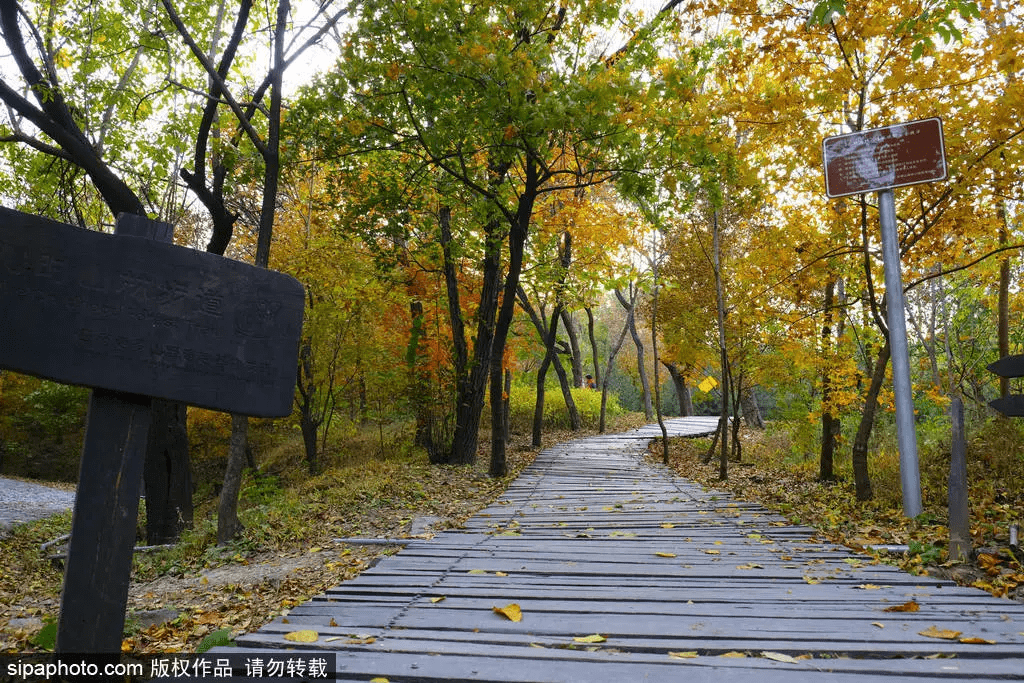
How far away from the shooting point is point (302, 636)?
111 inches

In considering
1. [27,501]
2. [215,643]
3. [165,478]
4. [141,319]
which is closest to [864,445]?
[215,643]

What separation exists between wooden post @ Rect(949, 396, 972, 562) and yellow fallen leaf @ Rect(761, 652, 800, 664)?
7.53 ft

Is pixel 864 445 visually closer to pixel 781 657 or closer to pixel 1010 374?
pixel 1010 374

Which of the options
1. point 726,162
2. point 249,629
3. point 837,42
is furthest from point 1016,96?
point 249,629

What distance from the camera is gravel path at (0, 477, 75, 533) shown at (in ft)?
45.2

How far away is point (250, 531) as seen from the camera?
6527 mm

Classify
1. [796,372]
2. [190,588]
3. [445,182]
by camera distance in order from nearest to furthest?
[190,588] < [445,182] < [796,372]

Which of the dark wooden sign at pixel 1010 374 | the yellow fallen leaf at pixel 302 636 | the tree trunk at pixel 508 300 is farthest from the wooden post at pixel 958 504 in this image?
the tree trunk at pixel 508 300

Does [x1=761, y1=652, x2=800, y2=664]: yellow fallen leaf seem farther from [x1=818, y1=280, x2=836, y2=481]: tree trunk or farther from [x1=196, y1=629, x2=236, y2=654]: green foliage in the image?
[x1=818, y1=280, x2=836, y2=481]: tree trunk

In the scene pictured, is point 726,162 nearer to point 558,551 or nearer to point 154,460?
point 558,551

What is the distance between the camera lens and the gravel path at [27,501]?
1377 cm

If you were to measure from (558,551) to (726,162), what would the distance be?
5.43m

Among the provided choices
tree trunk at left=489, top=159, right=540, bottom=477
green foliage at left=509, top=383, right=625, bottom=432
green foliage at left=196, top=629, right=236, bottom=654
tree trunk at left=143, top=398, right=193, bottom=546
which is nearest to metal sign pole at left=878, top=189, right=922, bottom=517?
tree trunk at left=489, top=159, right=540, bottom=477

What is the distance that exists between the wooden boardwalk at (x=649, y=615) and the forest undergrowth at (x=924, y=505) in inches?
11.0
